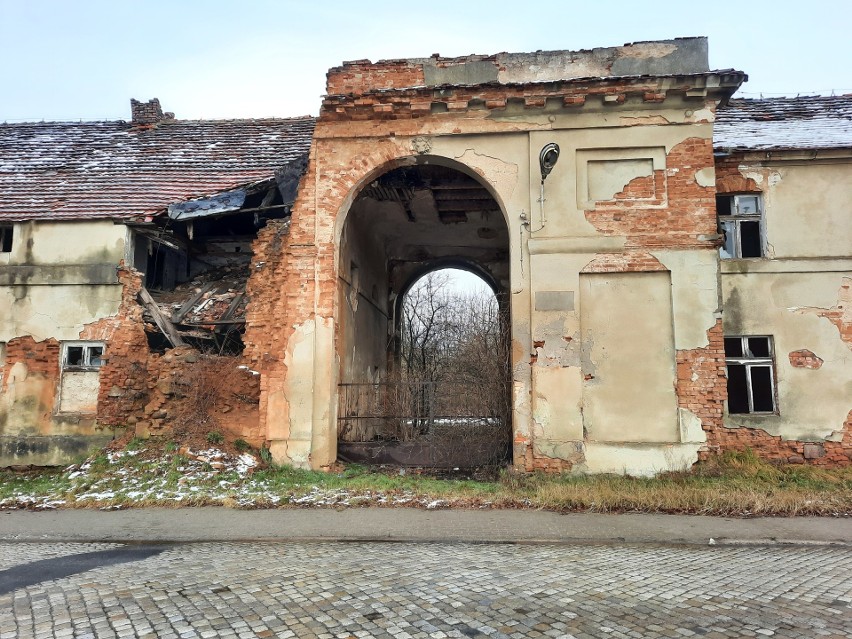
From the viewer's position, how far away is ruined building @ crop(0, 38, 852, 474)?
10.0m

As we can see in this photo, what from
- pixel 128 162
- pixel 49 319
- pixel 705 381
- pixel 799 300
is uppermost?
pixel 128 162

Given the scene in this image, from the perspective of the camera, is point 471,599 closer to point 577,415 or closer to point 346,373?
point 577,415

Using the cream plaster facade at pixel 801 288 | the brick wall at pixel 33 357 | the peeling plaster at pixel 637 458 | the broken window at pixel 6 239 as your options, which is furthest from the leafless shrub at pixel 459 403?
the broken window at pixel 6 239

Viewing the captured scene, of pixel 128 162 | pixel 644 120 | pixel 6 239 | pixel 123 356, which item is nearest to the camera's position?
pixel 644 120

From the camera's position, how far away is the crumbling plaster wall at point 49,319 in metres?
11.2

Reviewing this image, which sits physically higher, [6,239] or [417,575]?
[6,239]

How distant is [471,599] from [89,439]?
9.49 m

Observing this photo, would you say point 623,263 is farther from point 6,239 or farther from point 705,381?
point 6,239

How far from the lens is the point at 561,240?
408 inches

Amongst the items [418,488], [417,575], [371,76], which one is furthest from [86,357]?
[417,575]

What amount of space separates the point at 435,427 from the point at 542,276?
11.4ft

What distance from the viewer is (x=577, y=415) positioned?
32.3 ft

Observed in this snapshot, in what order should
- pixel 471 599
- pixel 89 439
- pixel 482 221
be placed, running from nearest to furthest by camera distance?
pixel 471 599
pixel 89 439
pixel 482 221

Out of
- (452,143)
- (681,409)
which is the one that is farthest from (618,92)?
(681,409)
